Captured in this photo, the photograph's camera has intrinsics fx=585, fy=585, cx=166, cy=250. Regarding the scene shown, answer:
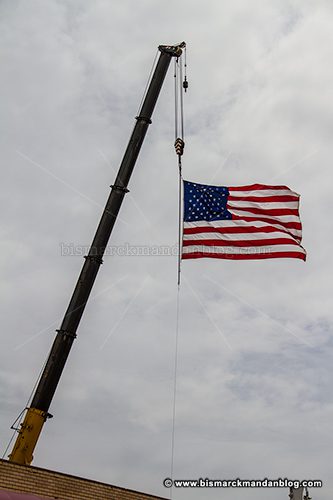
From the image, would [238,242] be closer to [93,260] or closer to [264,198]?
[264,198]

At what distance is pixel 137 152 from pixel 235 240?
465cm

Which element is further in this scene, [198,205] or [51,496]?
[198,205]

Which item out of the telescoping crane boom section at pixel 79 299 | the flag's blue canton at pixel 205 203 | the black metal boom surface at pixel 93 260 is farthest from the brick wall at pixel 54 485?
the flag's blue canton at pixel 205 203

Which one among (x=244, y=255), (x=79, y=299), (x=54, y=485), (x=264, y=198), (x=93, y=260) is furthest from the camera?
(x=264, y=198)

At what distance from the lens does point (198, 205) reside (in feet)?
61.4

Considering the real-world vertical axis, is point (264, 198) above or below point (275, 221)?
above

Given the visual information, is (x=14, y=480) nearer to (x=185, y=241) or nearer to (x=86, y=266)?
(x=86, y=266)

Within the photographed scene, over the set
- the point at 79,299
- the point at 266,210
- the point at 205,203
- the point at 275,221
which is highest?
the point at 266,210

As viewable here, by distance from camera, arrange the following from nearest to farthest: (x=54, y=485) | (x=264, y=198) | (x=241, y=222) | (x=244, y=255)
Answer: (x=54, y=485) < (x=244, y=255) < (x=241, y=222) < (x=264, y=198)

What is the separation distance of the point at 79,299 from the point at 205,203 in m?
5.02

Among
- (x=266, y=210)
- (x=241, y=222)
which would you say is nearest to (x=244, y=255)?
(x=241, y=222)

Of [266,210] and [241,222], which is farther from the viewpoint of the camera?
[266,210]

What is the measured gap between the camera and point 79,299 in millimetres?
17219

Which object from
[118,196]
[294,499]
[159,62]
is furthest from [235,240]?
[294,499]
